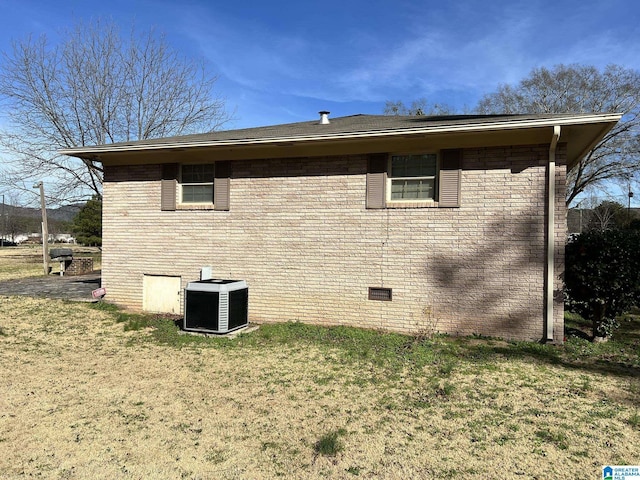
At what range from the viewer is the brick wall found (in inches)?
261

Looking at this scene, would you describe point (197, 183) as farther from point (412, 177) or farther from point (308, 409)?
point (308, 409)

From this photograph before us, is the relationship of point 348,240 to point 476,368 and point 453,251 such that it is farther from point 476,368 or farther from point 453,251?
point 476,368

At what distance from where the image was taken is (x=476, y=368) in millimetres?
5297

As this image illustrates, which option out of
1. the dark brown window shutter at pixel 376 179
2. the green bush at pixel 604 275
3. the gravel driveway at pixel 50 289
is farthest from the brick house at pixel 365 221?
the gravel driveway at pixel 50 289

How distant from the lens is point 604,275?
6.27 m

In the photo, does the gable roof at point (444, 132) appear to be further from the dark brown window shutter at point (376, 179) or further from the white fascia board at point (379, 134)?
the dark brown window shutter at point (376, 179)

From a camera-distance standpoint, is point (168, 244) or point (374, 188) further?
point (168, 244)

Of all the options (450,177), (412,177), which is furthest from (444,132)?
(412,177)

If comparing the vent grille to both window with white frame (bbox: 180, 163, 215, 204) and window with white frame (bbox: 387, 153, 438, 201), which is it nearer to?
window with white frame (bbox: 387, 153, 438, 201)

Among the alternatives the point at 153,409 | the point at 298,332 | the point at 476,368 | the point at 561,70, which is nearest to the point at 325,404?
the point at 153,409

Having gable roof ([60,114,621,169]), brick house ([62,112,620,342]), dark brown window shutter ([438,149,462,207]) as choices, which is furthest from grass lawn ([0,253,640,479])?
gable roof ([60,114,621,169])

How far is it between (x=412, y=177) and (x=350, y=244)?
5.29 ft

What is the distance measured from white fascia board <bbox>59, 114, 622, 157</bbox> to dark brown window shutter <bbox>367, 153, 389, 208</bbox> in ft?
1.89

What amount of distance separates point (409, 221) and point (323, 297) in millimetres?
2088
